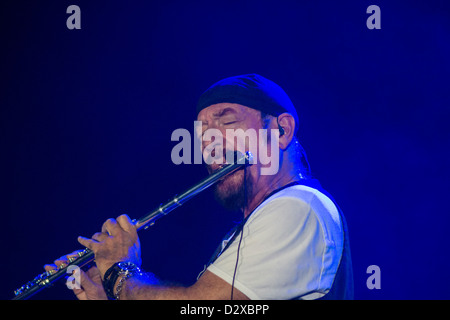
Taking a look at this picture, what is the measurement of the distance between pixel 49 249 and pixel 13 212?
14.2 inches

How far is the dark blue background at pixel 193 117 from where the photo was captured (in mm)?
2895

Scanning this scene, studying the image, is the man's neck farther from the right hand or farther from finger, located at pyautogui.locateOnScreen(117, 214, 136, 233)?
the right hand

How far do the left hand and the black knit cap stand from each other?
0.81m

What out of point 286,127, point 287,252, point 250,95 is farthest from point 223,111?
point 287,252

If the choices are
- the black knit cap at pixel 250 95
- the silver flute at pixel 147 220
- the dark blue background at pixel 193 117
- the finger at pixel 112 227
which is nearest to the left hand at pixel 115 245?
the finger at pixel 112 227

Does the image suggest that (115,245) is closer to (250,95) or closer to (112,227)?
(112,227)

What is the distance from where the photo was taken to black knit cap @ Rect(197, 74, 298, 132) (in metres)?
2.21

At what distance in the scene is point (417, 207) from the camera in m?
2.86

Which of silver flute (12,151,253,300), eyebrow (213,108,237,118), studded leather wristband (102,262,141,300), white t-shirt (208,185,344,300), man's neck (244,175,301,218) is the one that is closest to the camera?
white t-shirt (208,185,344,300)

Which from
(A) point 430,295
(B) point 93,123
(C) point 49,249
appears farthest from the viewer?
(B) point 93,123

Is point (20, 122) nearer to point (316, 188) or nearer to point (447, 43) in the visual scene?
point (316, 188)

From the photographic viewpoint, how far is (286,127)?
226 centimetres

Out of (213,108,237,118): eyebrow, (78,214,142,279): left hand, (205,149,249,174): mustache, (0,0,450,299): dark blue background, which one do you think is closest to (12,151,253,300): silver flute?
(205,149,249,174): mustache
